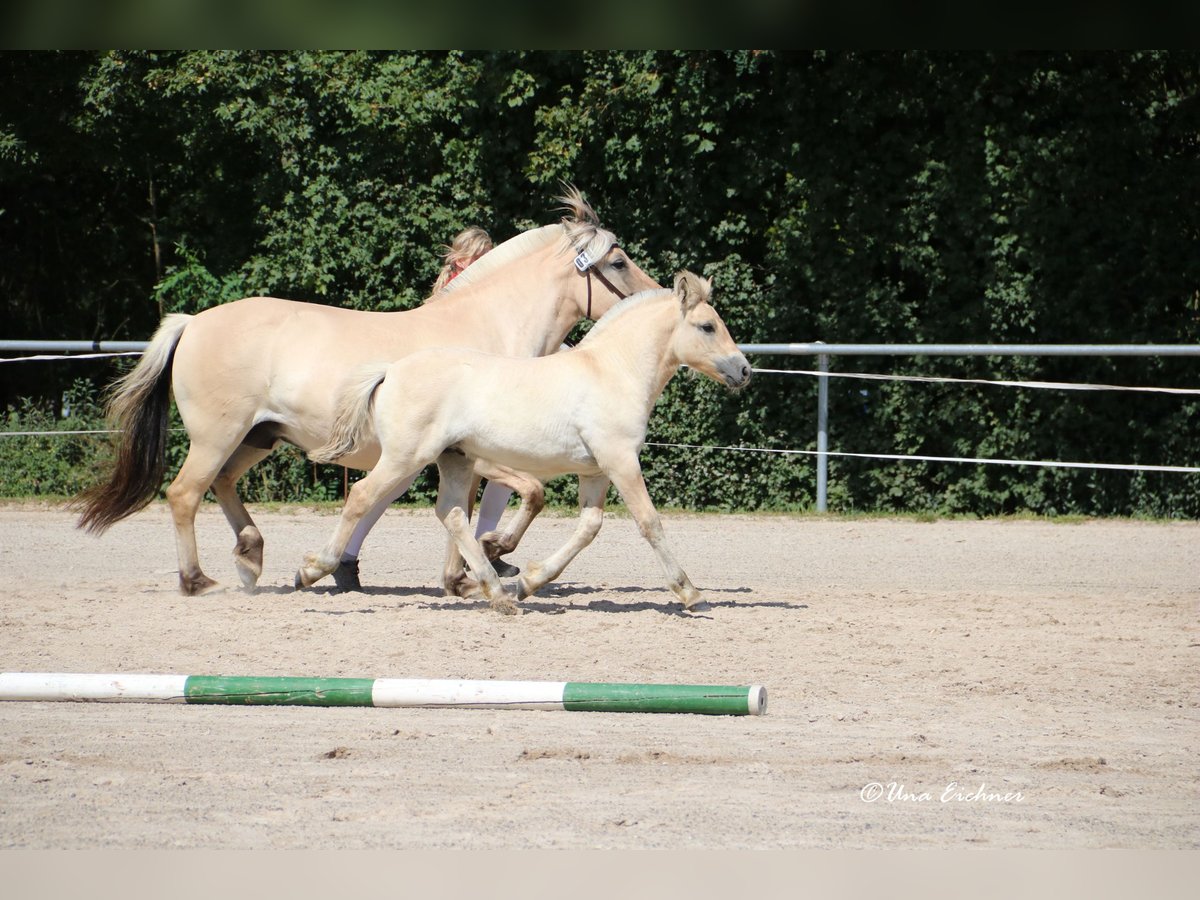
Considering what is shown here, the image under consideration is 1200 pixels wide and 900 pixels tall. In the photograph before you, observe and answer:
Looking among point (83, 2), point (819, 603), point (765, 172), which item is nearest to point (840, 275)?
point (765, 172)

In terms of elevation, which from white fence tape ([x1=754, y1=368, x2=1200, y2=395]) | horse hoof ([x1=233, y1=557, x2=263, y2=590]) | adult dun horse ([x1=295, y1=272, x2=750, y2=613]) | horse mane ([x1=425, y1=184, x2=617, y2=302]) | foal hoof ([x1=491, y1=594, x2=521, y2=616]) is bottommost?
foal hoof ([x1=491, y1=594, x2=521, y2=616])

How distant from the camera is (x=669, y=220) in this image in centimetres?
1379

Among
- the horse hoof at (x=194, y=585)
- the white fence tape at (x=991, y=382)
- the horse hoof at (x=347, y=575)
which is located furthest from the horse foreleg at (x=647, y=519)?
the white fence tape at (x=991, y=382)

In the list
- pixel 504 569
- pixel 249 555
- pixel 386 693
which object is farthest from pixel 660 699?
pixel 504 569

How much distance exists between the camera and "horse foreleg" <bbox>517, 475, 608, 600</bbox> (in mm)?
6898

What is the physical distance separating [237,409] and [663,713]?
10.9 ft

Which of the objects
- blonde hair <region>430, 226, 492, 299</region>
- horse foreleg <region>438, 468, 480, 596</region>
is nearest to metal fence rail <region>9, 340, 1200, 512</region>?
blonde hair <region>430, 226, 492, 299</region>

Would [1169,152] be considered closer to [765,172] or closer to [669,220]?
[765,172]

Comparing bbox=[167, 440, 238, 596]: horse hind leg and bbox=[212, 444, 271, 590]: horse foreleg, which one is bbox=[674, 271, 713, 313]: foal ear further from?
bbox=[167, 440, 238, 596]: horse hind leg

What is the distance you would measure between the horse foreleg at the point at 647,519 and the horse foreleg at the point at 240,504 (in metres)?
2.10

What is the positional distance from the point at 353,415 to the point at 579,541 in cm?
130

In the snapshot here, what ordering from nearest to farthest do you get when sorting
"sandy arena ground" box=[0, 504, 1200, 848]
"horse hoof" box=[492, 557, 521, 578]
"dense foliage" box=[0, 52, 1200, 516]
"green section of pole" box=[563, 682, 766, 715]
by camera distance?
"sandy arena ground" box=[0, 504, 1200, 848] → "green section of pole" box=[563, 682, 766, 715] → "horse hoof" box=[492, 557, 521, 578] → "dense foliage" box=[0, 52, 1200, 516]

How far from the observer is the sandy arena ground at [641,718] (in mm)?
3590

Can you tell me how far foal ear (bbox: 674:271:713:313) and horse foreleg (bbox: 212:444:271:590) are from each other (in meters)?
2.46
